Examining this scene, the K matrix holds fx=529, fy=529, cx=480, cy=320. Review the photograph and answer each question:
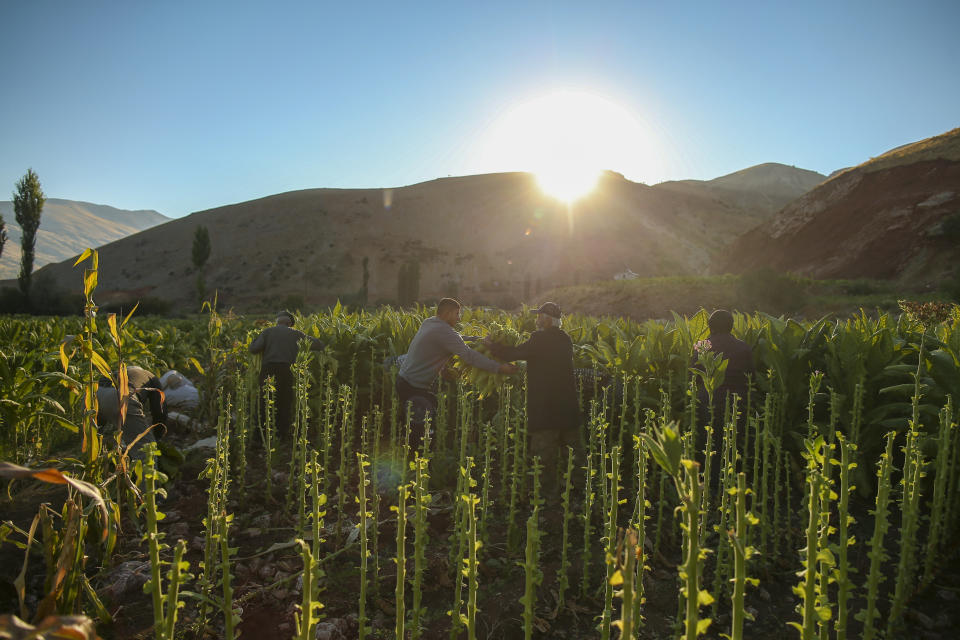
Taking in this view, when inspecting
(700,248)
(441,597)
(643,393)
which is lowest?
(441,597)

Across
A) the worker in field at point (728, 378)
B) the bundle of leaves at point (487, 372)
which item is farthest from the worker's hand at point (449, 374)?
the worker in field at point (728, 378)

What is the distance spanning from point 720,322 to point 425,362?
3.14 m

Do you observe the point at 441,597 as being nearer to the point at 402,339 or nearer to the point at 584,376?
the point at 584,376

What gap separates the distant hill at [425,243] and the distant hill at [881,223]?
979 inches

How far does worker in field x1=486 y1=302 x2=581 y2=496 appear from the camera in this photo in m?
5.14

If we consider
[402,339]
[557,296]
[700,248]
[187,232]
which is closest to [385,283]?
[187,232]

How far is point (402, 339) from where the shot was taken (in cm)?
739

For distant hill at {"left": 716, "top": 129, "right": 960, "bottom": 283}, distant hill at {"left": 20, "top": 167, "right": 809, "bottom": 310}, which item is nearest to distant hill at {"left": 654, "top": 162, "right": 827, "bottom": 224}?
distant hill at {"left": 20, "top": 167, "right": 809, "bottom": 310}

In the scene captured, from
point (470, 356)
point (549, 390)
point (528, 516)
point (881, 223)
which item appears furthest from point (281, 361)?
point (881, 223)

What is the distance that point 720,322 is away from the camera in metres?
5.38

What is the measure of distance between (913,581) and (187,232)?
9765 centimetres

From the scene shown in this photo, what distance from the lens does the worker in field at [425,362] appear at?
19.0 ft

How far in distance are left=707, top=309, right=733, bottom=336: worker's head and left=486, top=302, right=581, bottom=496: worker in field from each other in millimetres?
1499

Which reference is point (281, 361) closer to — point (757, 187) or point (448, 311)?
point (448, 311)
